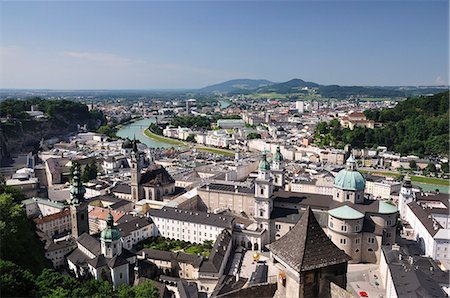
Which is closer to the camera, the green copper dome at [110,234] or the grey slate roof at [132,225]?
the green copper dome at [110,234]

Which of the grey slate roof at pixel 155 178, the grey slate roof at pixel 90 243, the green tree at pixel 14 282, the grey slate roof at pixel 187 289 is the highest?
the green tree at pixel 14 282

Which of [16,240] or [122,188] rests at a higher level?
[16,240]

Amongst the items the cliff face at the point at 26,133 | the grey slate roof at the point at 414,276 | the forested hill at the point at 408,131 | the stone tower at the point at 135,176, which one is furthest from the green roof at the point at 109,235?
the forested hill at the point at 408,131

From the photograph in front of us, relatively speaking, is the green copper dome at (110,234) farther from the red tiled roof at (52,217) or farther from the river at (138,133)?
the river at (138,133)

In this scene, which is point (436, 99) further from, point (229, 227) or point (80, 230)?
point (80, 230)

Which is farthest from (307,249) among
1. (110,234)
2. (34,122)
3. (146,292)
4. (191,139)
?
(191,139)

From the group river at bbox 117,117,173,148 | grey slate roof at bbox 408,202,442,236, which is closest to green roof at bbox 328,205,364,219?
grey slate roof at bbox 408,202,442,236

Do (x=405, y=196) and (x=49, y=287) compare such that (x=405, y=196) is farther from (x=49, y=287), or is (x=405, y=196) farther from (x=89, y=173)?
(x=89, y=173)
